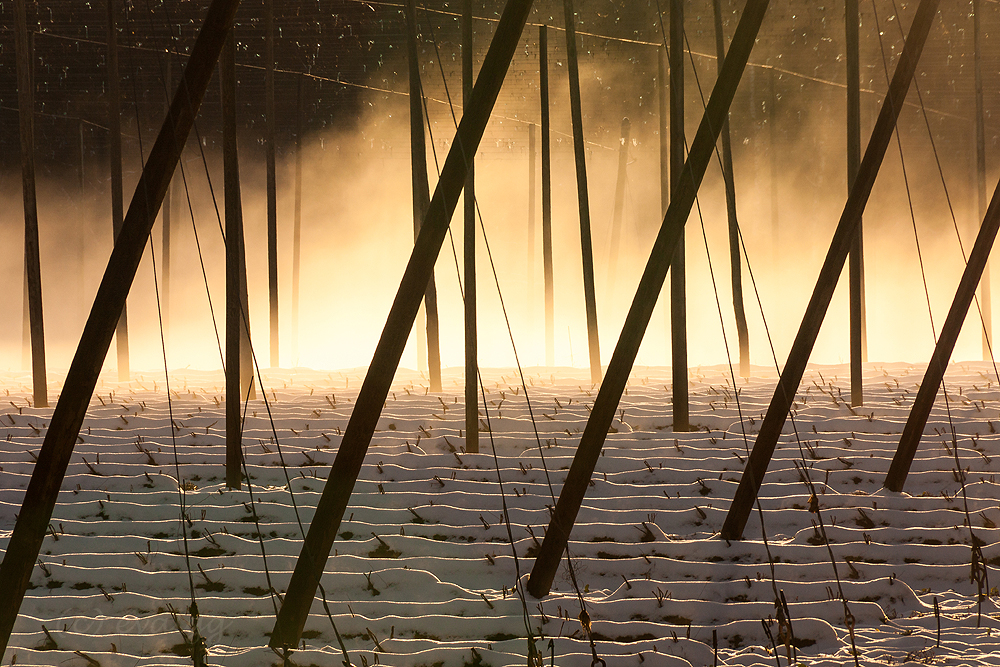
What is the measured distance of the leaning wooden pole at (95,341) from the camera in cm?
366

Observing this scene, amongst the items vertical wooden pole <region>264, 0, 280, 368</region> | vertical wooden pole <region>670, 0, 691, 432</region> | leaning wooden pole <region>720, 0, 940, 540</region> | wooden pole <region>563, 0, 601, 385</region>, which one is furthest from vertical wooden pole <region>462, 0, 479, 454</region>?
vertical wooden pole <region>264, 0, 280, 368</region>

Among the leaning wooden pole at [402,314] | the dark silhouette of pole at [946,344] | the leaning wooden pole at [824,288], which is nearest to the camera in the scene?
the leaning wooden pole at [402,314]

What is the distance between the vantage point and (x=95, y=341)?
12.1ft

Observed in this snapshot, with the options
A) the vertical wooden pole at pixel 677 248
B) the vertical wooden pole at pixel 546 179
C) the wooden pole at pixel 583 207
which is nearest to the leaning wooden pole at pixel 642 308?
the vertical wooden pole at pixel 677 248

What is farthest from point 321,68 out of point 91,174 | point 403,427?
point 403,427

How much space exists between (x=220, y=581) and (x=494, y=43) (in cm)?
A: 365

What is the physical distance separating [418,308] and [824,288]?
9.19ft

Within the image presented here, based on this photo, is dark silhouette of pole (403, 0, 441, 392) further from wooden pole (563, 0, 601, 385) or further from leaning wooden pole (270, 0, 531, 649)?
leaning wooden pole (270, 0, 531, 649)

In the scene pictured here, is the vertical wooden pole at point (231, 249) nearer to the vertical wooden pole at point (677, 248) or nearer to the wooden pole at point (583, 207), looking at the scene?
the vertical wooden pole at point (677, 248)

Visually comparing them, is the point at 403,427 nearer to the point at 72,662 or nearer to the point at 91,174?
the point at 72,662

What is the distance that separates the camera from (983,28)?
18.6 metres

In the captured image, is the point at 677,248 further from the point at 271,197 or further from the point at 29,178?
the point at 271,197

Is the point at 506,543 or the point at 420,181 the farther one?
the point at 420,181

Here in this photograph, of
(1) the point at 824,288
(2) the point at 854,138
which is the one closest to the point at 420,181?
(2) the point at 854,138
